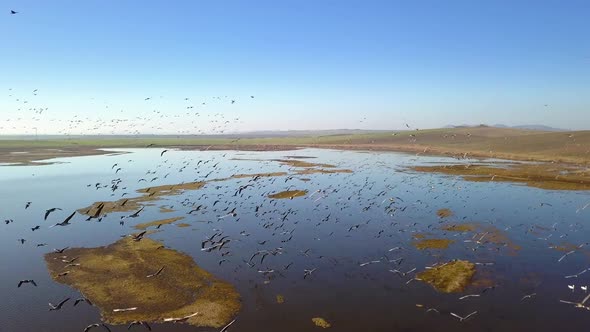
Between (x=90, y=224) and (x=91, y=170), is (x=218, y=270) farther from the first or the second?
(x=91, y=170)

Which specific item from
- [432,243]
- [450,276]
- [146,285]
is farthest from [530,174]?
[146,285]

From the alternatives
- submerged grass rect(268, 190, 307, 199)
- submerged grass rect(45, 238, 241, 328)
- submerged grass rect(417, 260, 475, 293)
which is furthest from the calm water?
submerged grass rect(268, 190, 307, 199)

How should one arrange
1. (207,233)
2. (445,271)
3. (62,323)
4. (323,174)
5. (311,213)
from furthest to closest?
(323,174), (311,213), (207,233), (445,271), (62,323)

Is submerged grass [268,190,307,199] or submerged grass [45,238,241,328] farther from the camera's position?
submerged grass [268,190,307,199]

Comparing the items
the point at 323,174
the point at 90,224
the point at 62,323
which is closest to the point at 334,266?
the point at 62,323

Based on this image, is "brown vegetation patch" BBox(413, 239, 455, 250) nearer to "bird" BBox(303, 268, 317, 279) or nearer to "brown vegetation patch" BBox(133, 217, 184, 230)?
"bird" BBox(303, 268, 317, 279)

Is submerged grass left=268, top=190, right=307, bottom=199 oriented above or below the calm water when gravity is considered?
above
